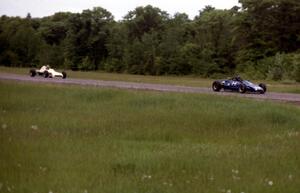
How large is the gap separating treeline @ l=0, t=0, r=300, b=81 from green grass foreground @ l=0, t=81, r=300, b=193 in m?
36.4

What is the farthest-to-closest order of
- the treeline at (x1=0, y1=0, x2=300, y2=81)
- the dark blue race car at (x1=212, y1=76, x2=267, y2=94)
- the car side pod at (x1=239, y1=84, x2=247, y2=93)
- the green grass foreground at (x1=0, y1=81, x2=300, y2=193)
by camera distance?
the treeline at (x1=0, y1=0, x2=300, y2=81), the car side pod at (x1=239, y1=84, x2=247, y2=93), the dark blue race car at (x1=212, y1=76, x2=267, y2=94), the green grass foreground at (x1=0, y1=81, x2=300, y2=193)

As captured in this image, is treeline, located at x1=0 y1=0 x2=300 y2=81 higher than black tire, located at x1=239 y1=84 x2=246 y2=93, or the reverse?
treeline, located at x1=0 y1=0 x2=300 y2=81

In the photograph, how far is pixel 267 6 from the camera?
77750 mm

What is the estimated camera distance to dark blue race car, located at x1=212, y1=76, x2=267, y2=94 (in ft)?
126

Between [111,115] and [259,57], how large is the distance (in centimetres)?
5856

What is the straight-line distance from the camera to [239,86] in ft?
130

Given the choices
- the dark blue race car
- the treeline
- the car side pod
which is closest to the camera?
the dark blue race car

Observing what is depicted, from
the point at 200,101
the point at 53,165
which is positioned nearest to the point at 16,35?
the point at 200,101

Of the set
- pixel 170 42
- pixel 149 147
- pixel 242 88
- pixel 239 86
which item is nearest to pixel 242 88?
pixel 242 88

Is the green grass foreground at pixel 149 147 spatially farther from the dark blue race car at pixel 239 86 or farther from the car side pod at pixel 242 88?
the car side pod at pixel 242 88

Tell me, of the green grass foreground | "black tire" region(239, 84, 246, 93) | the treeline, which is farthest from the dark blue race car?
the treeline

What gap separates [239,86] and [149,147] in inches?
1042

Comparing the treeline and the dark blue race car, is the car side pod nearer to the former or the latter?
the dark blue race car

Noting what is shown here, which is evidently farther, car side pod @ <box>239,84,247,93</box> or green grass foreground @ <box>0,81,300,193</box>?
car side pod @ <box>239,84,247,93</box>
